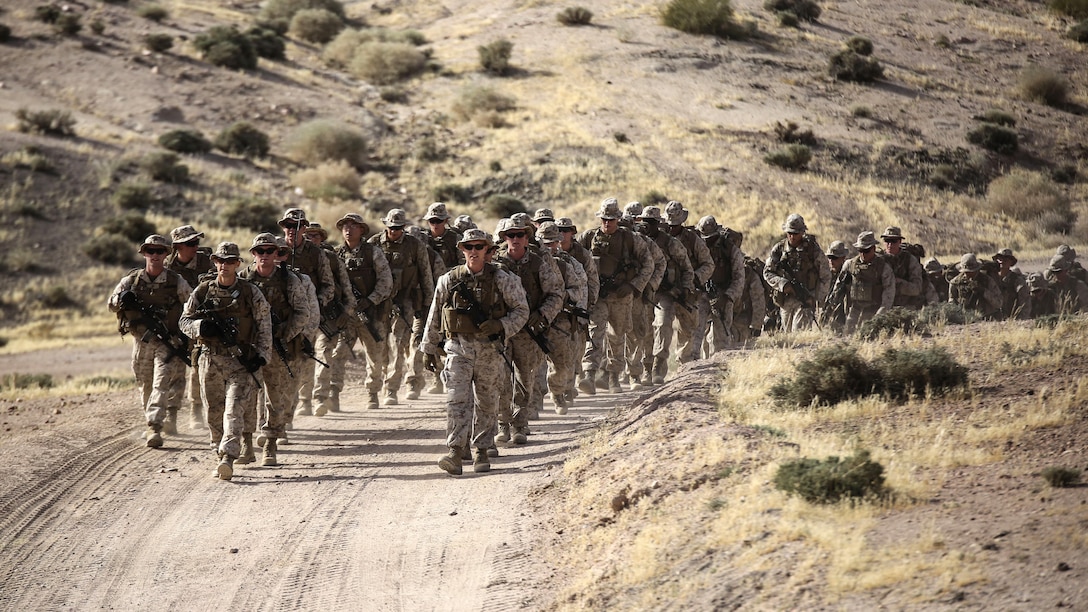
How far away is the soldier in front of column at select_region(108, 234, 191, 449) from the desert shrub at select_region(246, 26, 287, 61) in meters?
47.3

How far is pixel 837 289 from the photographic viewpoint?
17.9m

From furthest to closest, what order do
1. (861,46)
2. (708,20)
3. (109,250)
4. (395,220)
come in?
(708,20), (861,46), (109,250), (395,220)

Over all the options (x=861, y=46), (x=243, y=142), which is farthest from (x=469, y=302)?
(x=861, y=46)

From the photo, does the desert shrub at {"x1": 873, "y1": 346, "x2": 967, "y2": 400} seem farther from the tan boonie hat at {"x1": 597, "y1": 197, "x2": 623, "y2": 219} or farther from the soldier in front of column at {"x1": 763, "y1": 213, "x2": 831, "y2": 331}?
the soldier in front of column at {"x1": 763, "y1": 213, "x2": 831, "y2": 331}

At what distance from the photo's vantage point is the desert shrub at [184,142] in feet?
147

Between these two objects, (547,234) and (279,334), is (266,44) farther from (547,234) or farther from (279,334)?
(279,334)

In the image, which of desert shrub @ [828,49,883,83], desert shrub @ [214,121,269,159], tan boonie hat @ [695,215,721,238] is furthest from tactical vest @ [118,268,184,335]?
desert shrub @ [828,49,883,83]

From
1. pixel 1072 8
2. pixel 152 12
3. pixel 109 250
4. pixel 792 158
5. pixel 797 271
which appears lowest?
pixel 109 250

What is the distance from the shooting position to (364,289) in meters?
15.1

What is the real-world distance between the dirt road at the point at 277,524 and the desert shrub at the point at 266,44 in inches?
1879

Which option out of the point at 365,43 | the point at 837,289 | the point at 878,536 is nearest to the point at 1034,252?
the point at 837,289

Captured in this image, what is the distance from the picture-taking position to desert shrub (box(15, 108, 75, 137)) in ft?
140

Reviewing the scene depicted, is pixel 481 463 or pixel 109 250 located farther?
pixel 109 250

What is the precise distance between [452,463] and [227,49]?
4793cm
